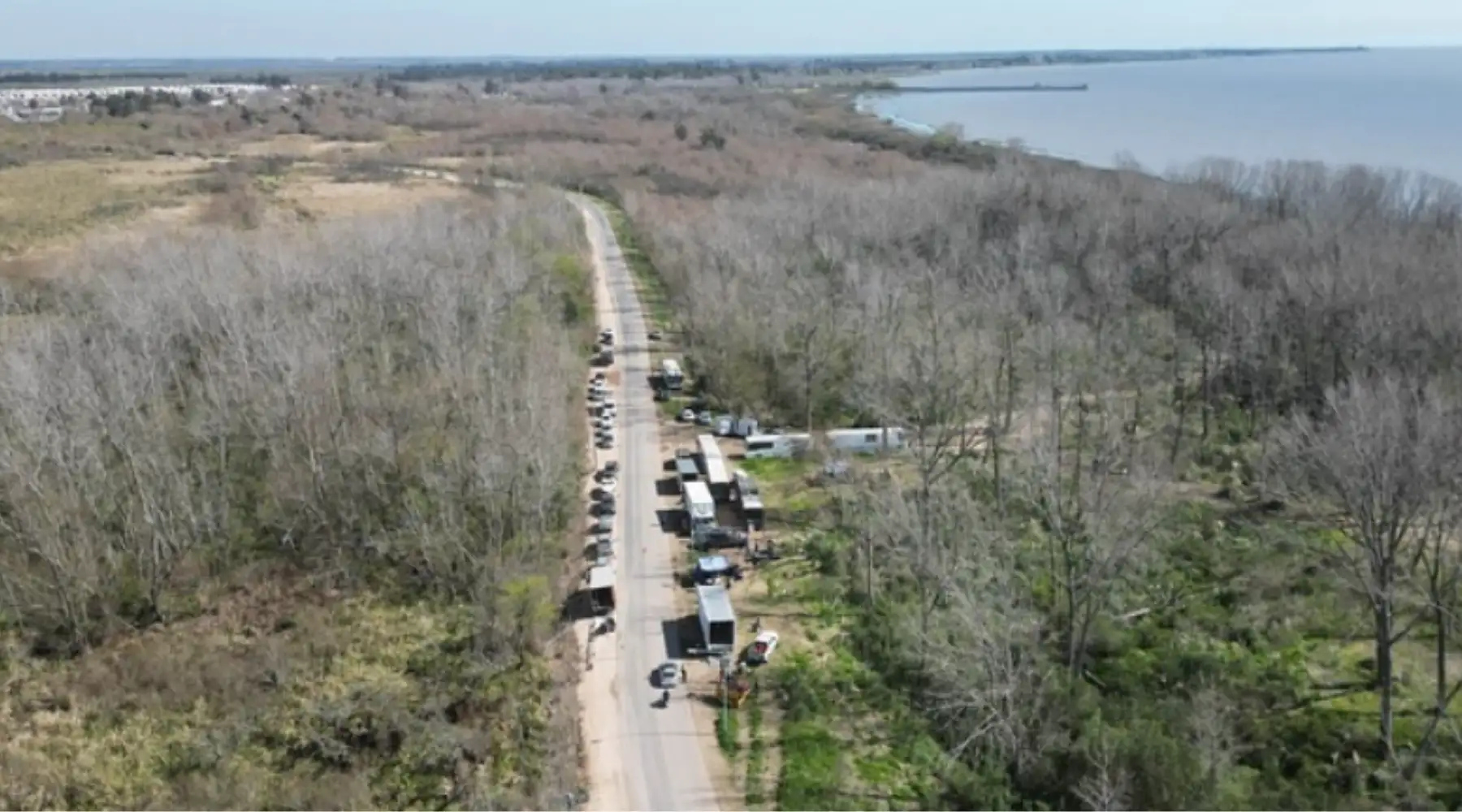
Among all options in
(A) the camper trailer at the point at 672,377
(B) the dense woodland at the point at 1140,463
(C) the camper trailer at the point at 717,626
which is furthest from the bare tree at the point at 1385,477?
(A) the camper trailer at the point at 672,377

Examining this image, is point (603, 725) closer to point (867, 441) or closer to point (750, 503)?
point (750, 503)

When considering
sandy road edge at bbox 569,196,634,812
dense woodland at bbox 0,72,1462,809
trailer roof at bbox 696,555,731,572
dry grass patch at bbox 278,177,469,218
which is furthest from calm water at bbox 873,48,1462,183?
sandy road edge at bbox 569,196,634,812

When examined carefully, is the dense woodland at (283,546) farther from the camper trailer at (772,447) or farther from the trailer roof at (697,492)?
the camper trailer at (772,447)

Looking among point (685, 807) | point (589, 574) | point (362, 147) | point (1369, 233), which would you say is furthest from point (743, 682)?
point (362, 147)

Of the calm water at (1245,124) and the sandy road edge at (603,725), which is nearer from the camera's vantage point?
the sandy road edge at (603,725)

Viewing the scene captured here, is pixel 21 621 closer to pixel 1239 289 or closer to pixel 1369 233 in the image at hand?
pixel 1239 289

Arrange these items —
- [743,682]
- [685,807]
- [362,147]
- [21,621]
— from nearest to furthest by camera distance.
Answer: [685,807] < [743,682] < [21,621] < [362,147]
